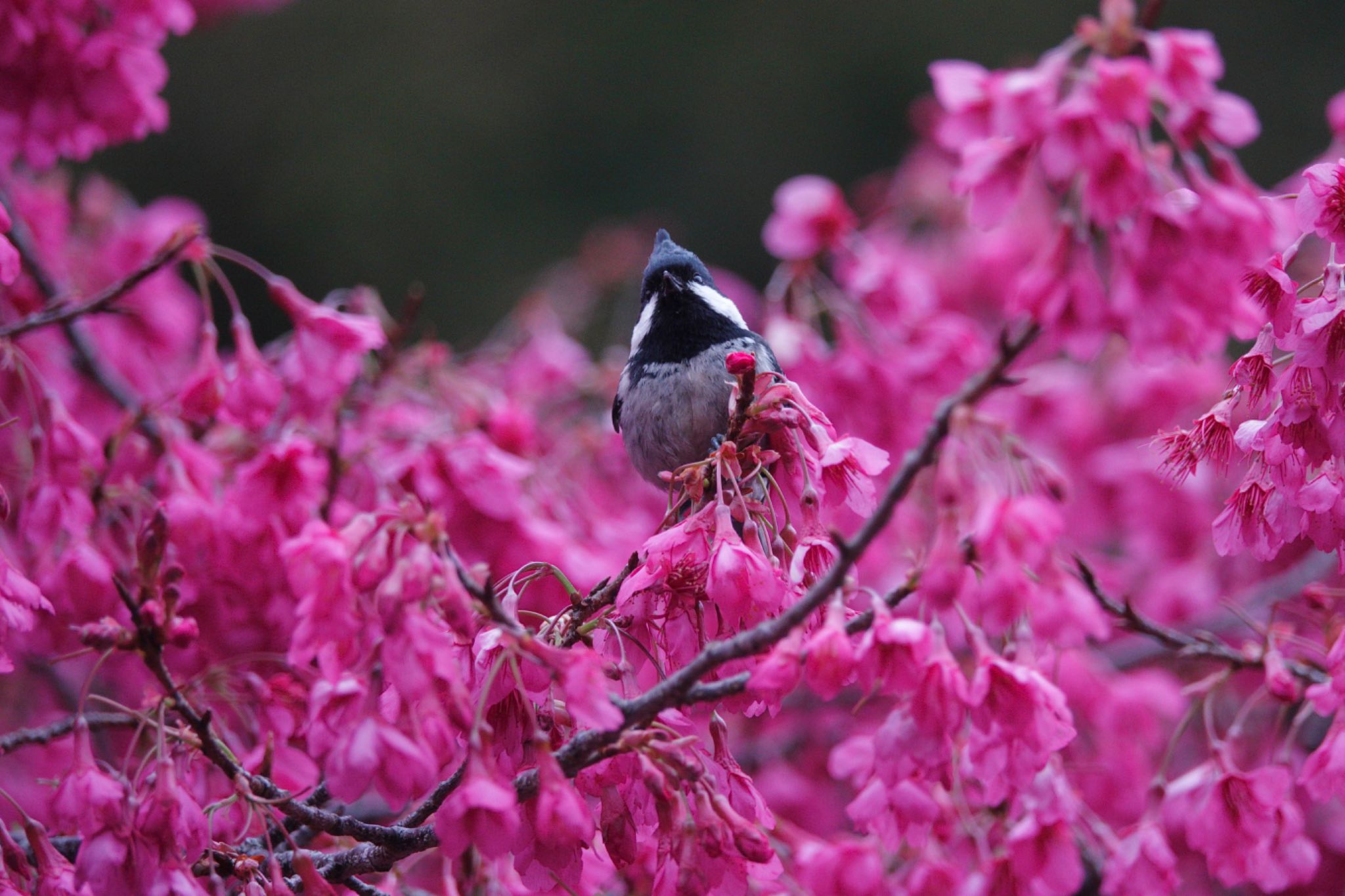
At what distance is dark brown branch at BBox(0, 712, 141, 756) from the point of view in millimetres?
1318

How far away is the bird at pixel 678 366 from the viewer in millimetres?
1854

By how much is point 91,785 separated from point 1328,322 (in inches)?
52.1

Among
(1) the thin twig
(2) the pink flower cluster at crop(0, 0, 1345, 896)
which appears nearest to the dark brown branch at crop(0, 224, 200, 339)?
(2) the pink flower cluster at crop(0, 0, 1345, 896)

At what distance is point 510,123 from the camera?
799 cm

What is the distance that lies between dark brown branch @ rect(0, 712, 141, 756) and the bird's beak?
1107 millimetres

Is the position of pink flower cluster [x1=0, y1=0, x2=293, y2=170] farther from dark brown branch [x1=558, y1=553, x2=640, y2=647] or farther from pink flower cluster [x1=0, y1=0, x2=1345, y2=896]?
dark brown branch [x1=558, y1=553, x2=640, y2=647]

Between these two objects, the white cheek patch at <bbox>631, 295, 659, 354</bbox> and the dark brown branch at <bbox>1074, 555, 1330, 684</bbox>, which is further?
the white cheek patch at <bbox>631, 295, 659, 354</bbox>

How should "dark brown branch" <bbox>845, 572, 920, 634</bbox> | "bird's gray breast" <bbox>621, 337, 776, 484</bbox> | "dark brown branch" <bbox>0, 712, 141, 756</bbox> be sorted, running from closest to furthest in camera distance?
"dark brown branch" <bbox>845, 572, 920, 634</bbox> < "dark brown branch" <bbox>0, 712, 141, 756</bbox> < "bird's gray breast" <bbox>621, 337, 776, 484</bbox>

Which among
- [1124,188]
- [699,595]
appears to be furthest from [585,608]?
[1124,188]

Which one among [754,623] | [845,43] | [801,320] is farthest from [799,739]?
[845,43]

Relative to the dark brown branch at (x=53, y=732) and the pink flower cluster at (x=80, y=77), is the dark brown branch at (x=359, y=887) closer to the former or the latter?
the dark brown branch at (x=53, y=732)

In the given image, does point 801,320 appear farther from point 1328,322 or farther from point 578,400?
point 1328,322

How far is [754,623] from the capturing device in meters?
1.20

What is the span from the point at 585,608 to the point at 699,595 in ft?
0.40
